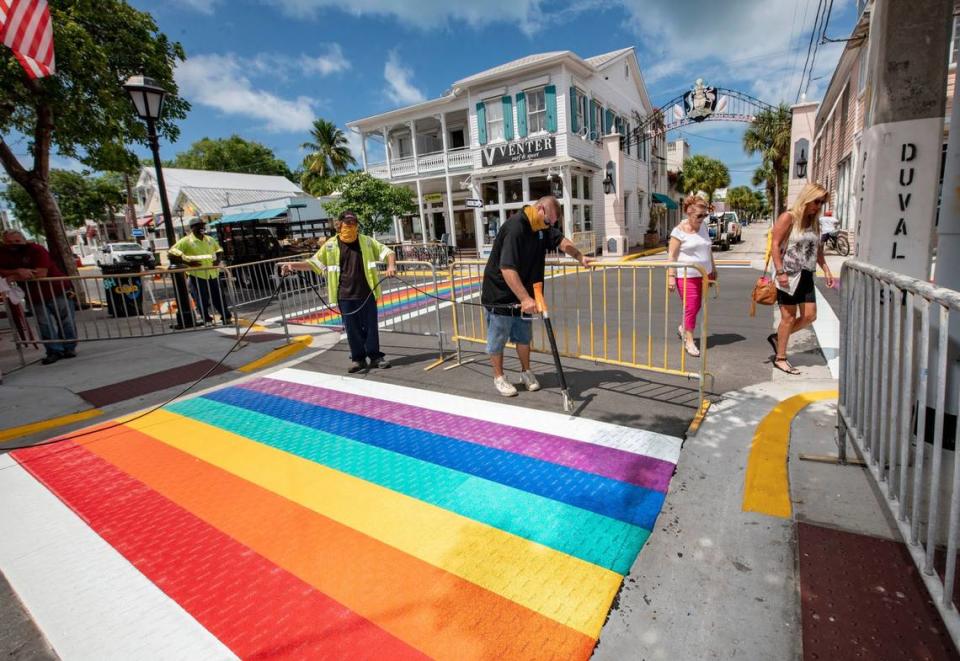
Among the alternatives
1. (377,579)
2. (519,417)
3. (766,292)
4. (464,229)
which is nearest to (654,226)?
(464,229)

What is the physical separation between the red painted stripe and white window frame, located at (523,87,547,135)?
20809mm

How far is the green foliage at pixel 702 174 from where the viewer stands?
163ft

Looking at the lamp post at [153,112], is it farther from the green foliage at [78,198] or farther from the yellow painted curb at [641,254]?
the green foliage at [78,198]

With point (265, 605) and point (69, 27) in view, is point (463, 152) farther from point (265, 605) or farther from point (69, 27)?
point (265, 605)

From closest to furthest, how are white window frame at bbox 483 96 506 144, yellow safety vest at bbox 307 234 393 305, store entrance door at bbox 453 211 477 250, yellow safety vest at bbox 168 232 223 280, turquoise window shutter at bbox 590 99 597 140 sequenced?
yellow safety vest at bbox 307 234 393 305 < yellow safety vest at bbox 168 232 223 280 < white window frame at bbox 483 96 506 144 < turquoise window shutter at bbox 590 99 597 140 < store entrance door at bbox 453 211 477 250

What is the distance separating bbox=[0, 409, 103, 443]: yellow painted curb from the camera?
4285 millimetres

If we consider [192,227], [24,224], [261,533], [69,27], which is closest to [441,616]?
[261,533]

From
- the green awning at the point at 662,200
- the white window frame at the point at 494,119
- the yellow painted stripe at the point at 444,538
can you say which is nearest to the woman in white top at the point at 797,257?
the yellow painted stripe at the point at 444,538

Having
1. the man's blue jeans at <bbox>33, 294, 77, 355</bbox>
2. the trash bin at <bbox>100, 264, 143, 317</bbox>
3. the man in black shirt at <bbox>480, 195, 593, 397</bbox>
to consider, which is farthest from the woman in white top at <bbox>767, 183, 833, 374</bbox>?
the trash bin at <bbox>100, 264, 143, 317</bbox>

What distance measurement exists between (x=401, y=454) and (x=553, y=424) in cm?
124

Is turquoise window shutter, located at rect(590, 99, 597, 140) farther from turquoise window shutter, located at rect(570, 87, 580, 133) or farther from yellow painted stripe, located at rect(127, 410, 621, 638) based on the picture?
yellow painted stripe, located at rect(127, 410, 621, 638)

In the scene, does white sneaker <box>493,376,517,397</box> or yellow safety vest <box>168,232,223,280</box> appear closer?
white sneaker <box>493,376,517,397</box>

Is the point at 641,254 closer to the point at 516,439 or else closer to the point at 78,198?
the point at 516,439

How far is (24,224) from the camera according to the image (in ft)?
146
